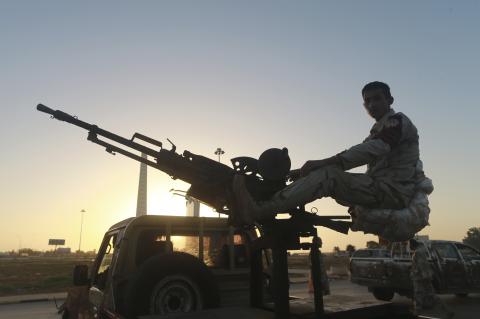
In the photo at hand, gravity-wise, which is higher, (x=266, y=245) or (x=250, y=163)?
(x=250, y=163)

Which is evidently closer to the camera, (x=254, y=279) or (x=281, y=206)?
(x=281, y=206)

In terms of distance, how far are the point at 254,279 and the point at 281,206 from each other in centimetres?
90

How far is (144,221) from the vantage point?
4.45 meters

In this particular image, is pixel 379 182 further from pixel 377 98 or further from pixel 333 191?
pixel 377 98

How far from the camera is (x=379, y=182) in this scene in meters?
3.03

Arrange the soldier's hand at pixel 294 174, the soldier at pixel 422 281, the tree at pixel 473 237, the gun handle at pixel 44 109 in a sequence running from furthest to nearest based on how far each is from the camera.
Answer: the tree at pixel 473 237 → the soldier at pixel 422 281 → the gun handle at pixel 44 109 → the soldier's hand at pixel 294 174

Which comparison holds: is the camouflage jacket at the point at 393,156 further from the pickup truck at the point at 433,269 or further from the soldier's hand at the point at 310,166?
the pickup truck at the point at 433,269

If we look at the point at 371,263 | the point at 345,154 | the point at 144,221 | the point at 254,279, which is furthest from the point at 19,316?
the point at 345,154

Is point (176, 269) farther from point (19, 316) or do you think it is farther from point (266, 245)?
point (19, 316)

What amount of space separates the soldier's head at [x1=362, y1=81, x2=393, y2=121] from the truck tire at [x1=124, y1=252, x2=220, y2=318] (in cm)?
200

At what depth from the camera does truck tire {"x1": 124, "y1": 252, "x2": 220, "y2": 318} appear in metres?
3.54

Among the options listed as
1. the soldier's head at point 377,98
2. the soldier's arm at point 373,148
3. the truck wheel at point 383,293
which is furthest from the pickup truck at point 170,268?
the truck wheel at point 383,293

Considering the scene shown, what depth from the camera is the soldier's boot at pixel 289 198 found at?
110 inches

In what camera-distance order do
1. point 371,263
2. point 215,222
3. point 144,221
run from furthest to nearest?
point 371,263, point 215,222, point 144,221
